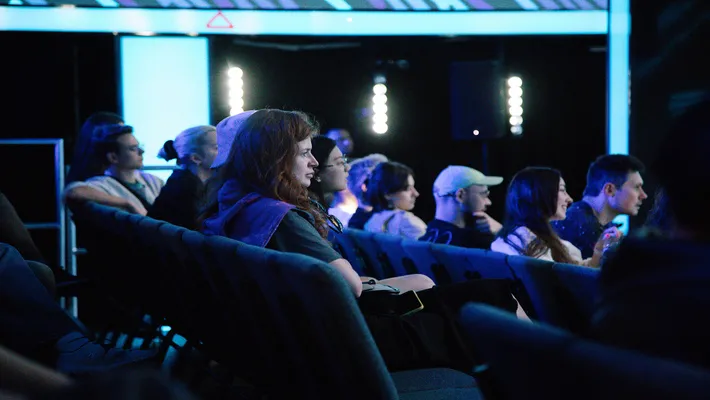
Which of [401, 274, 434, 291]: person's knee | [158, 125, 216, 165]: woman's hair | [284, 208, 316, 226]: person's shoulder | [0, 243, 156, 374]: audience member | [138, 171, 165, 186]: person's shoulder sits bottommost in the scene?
[0, 243, 156, 374]: audience member

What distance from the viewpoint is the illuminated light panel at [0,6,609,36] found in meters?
6.83

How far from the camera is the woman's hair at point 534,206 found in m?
4.15

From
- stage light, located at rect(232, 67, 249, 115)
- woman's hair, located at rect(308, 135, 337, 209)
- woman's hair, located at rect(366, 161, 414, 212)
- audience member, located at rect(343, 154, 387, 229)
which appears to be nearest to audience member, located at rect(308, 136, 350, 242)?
woman's hair, located at rect(308, 135, 337, 209)

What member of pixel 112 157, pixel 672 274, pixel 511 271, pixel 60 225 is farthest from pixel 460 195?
pixel 672 274

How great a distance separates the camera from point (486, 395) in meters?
1.43

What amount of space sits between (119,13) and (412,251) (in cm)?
422

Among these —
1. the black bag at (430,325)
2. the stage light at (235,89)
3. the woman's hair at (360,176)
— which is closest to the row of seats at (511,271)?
the black bag at (430,325)

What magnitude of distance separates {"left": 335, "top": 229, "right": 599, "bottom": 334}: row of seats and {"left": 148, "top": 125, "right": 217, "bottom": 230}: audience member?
78 centimetres

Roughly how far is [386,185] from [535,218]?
1531mm

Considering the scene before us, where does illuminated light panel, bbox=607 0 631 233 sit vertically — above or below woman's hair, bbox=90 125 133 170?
above

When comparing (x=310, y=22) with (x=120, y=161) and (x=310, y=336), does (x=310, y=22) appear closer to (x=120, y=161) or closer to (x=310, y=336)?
(x=120, y=161)

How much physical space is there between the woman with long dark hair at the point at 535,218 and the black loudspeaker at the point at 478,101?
3.85 meters

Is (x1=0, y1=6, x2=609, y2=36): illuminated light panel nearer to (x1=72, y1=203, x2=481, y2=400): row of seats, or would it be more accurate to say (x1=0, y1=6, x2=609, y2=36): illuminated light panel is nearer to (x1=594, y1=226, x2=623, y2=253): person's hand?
(x1=72, y1=203, x2=481, y2=400): row of seats

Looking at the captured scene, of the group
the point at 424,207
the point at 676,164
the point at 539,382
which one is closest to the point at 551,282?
the point at 676,164
